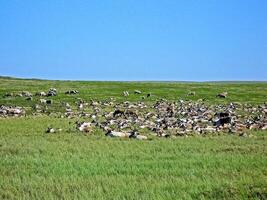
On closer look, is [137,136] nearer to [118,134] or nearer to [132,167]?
[118,134]

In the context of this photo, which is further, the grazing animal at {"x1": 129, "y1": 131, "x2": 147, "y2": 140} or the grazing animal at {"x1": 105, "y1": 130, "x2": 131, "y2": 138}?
the grazing animal at {"x1": 105, "y1": 130, "x2": 131, "y2": 138}

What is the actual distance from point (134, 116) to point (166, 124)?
6.77 meters

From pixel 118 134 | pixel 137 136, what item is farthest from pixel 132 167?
pixel 118 134

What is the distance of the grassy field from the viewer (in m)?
12.0

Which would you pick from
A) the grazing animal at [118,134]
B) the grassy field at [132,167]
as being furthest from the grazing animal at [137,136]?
the grassy field at [132,167]

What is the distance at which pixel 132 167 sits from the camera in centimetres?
1494

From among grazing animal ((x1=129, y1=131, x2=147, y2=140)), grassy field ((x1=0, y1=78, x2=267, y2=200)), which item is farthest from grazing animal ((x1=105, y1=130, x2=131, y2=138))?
grassy field ((x1=0, y1=78, x2=267, y2=200))

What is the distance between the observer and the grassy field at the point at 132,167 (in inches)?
473

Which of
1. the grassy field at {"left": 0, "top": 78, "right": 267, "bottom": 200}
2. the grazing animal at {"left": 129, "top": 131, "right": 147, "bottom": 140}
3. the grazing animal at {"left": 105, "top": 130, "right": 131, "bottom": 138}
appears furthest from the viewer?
the grazing animal at {"left": 105, "top": 130, "right": 131, "bottom": 138}

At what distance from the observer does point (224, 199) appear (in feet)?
37.4

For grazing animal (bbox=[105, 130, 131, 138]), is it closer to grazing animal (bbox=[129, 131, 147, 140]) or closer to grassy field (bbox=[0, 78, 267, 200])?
grazing animal (bbox=[129, 131, 147, 140])

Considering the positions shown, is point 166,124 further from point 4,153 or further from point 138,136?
point 4,153

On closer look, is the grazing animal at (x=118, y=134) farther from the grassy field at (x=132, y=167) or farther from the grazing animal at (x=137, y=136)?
the grassy field at (x=132, y=167)

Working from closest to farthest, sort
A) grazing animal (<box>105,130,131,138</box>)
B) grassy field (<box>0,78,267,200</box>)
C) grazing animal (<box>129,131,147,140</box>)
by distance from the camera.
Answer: grassy field (<box>0,78,267,200</box>), grazing animal (<box>129,131,147,140</box>), grazing animal (<box>105,130,131,138</box>)
